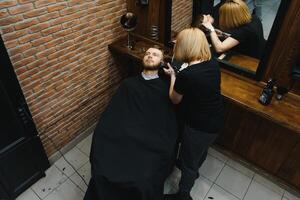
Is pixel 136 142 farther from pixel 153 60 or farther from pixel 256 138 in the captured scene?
pixel 256 138

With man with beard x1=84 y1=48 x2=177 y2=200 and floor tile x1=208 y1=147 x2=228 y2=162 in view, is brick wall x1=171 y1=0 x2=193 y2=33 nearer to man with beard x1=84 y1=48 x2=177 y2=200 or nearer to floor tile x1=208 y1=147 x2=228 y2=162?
man with beard x1=84 y1=48 x2=177 y2=200

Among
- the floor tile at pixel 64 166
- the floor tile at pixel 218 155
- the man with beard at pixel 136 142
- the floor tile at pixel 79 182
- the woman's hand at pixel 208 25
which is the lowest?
the floor tile at pixel 79 182

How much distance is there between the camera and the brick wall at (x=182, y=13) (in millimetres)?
2675

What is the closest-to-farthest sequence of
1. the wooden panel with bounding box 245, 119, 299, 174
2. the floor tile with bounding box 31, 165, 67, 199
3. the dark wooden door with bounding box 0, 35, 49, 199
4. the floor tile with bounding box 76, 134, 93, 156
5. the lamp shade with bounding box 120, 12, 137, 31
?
1. the dark wooden door with bounding box 0, 35, 49, 199
2. the wooden panel with bounding box 245, 119, 299, 174
3. the floor tile with bounding box 31, 165, 67, 199
4. the lamp shade with bounding box 120, 12, 137, 31
5. the floor tile with bounding box 76, 134, 93, 156

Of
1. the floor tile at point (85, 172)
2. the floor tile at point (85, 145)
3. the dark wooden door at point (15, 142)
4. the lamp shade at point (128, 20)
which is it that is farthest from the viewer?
the floor tile at point (85, 145)

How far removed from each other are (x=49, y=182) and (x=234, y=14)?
8.89 ft

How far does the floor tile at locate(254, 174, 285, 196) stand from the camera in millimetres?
2686

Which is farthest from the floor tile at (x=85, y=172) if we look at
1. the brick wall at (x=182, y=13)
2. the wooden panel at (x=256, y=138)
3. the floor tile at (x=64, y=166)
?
the brick wall at (x=182, y=13)

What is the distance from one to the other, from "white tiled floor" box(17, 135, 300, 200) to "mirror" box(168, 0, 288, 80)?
120 centimetres

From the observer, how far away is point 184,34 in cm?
185

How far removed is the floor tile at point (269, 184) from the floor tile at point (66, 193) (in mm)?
2035

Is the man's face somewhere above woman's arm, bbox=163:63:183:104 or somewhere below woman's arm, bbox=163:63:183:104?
above

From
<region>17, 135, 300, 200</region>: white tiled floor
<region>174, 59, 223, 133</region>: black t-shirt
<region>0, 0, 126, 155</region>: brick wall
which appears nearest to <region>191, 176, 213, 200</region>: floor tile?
<region>17, 135, 300, 200</region>: white tiled floor

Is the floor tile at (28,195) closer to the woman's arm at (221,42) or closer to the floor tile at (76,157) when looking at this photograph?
the floor tile at (76,157)
